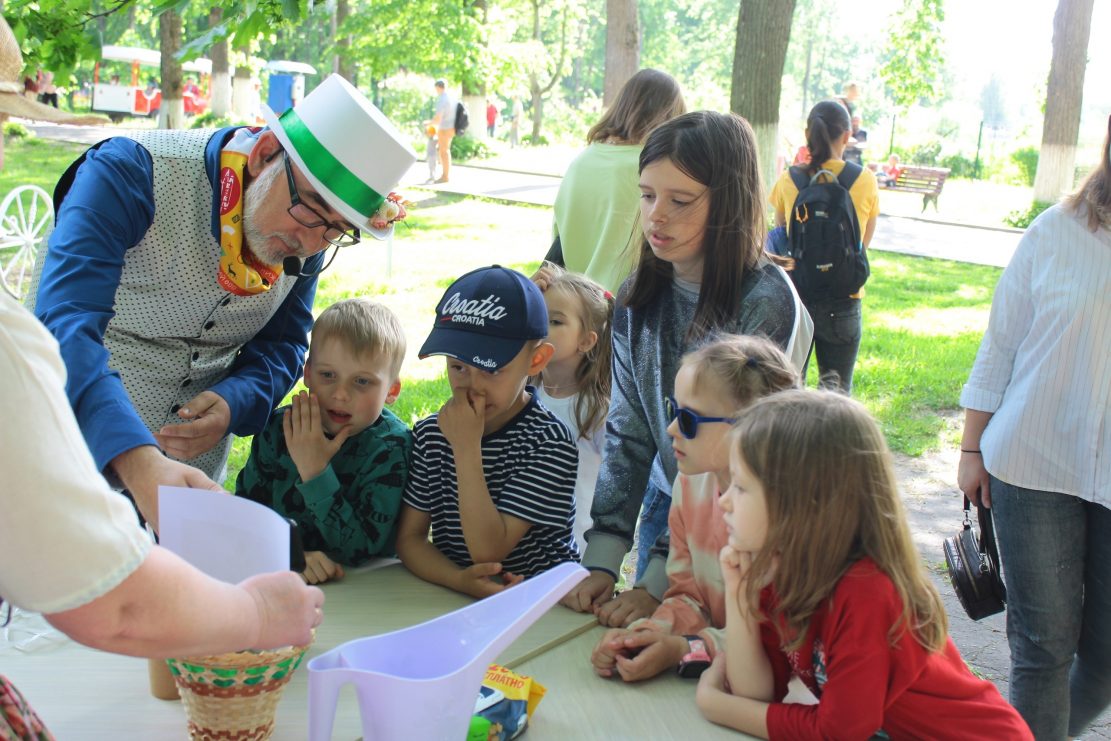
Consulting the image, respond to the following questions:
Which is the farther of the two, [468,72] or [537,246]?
[468,72]

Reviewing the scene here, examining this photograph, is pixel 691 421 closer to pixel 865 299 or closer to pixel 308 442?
pixel 308 442

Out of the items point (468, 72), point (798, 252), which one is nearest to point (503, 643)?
point (798, 252)

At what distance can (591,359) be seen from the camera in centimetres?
272

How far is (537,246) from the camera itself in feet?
34.8

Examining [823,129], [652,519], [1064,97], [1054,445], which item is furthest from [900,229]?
[652,519]

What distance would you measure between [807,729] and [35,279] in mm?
1689

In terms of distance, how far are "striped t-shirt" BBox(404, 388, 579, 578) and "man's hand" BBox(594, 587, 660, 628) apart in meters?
0.29

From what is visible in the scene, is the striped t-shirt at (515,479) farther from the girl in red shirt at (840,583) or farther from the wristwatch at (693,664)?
the girl in red shirt at (840,583)

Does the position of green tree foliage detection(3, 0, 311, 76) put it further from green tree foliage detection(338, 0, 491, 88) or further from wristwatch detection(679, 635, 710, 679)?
green tree foliage detection(338, 0, 491, 88)

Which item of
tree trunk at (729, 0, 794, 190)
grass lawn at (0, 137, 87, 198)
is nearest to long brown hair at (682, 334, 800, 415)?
tree trunk at (729, 0, 794, 190)

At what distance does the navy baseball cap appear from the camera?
205 centimetres

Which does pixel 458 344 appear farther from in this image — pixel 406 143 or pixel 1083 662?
pixel 1083 662

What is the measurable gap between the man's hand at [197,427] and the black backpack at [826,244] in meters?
2.88

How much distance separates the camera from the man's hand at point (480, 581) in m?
1.92
